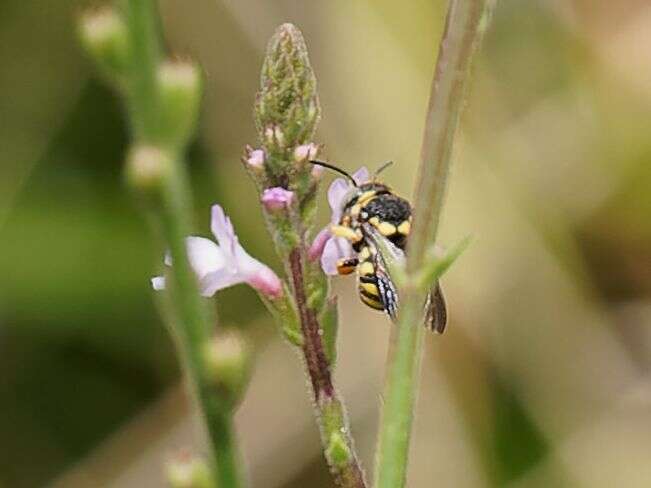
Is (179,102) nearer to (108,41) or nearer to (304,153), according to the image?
(108,41)

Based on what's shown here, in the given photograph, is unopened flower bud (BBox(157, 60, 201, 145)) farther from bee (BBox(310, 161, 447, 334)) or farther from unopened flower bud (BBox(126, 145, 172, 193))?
bee (BBox(310, 161, 447, 334))

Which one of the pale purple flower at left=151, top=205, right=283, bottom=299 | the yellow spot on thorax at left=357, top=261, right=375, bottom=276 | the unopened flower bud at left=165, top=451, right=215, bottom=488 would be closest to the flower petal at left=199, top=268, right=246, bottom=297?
the pale purple flower at left=151, top=205, right=283, bottom=299

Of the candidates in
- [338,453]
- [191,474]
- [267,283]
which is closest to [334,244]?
[267,283]

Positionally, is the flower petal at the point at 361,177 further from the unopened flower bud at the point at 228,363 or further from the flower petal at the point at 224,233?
the unopened flower bud at the point at 228,363

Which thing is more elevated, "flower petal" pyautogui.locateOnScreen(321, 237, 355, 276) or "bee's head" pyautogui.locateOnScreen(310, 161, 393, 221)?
"bee's head" pyautogui.locateOnScreen(310, 161, 393, 221)

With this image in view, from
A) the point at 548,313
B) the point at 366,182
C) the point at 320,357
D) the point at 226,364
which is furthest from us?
the point at 548,313

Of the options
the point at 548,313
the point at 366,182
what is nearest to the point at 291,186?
the point at 366,182

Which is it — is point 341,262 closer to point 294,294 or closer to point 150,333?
point 294,294
